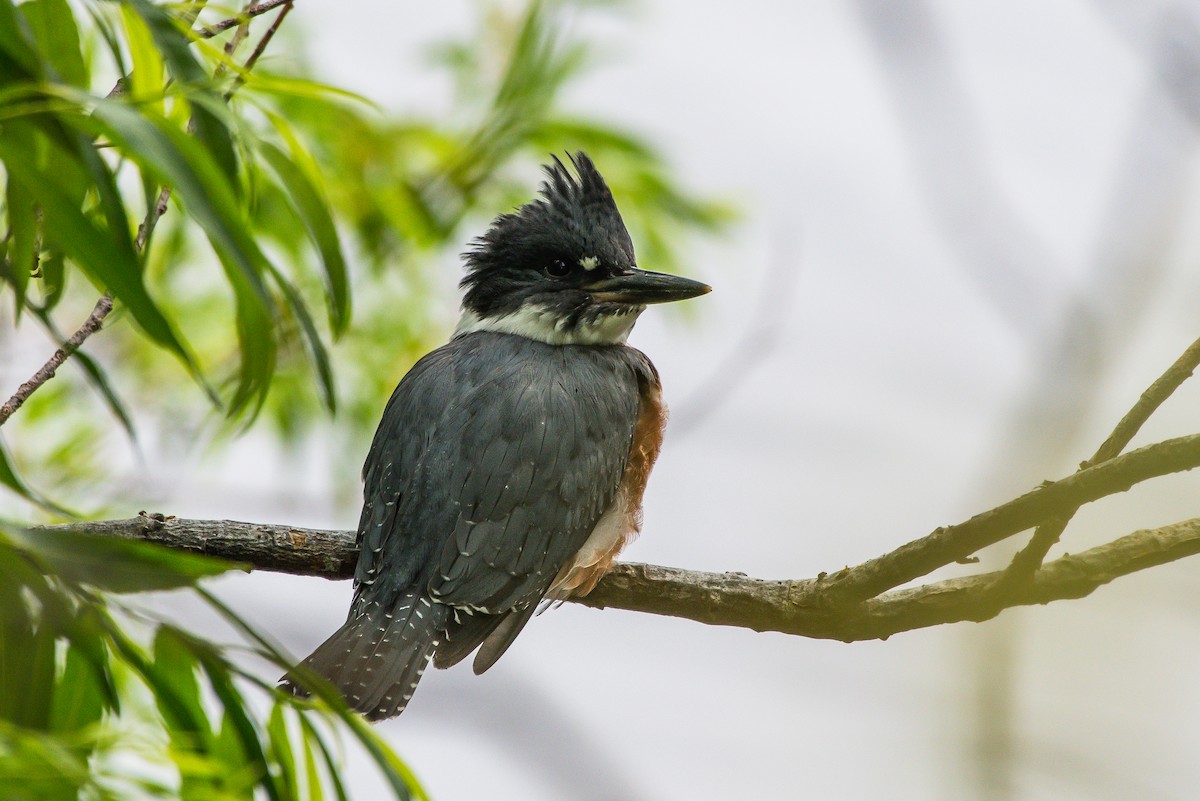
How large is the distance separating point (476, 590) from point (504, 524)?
19cm

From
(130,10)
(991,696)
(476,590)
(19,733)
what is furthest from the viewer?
(476,590)

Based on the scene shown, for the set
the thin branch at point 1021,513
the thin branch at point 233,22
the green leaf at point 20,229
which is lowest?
the green leaf at point 20,229

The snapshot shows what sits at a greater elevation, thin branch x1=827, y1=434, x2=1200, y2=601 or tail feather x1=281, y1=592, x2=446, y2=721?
thin branch x1=827, y1=434, x2=1200, y2=601

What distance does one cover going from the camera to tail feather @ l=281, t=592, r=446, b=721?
2666mm

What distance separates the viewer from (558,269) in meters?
3.68

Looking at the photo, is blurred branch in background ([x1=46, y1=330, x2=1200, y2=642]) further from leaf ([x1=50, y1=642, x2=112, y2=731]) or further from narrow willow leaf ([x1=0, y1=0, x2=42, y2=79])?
narrow willow leaf ([x1=0, y1=0, x2=42, y2=79])

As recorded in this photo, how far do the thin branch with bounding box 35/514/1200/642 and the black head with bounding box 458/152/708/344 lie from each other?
0.98 m

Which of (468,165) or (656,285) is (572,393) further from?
(468,165)

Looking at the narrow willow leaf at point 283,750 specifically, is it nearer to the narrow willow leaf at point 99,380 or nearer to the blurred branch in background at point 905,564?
the narrow willow leaf at point 99,380

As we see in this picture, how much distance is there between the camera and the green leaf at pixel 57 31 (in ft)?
5.66

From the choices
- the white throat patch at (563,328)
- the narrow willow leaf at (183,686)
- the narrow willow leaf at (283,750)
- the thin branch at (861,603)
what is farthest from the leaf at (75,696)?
the white throat patch at (563,328)

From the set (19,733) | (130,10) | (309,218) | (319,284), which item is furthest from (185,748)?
(319,284)

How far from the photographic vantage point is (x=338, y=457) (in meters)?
4.97

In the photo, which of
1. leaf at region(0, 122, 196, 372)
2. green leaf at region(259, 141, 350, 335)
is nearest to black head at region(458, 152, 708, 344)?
green leaf at region(259, 141, 350, 335)
